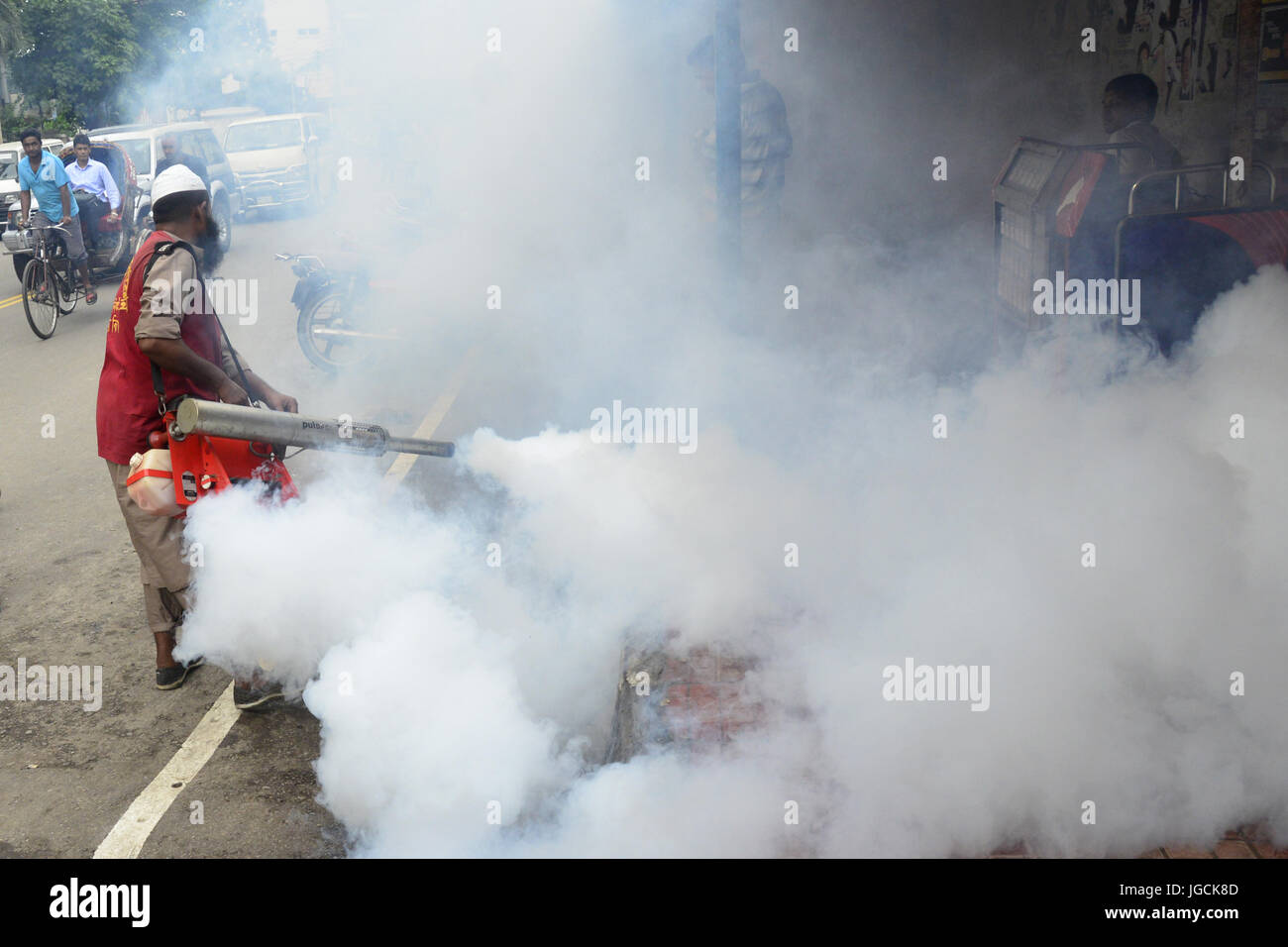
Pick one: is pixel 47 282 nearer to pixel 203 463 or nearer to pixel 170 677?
pixel 170 677

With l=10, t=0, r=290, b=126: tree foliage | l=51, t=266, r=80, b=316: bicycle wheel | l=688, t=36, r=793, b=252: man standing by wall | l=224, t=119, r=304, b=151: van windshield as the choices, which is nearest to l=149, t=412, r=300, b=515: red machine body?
l=688, t=36, r=793, b=252: man standing by wall

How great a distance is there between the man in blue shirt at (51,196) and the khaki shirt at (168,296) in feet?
25.8

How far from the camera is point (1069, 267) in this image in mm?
4680

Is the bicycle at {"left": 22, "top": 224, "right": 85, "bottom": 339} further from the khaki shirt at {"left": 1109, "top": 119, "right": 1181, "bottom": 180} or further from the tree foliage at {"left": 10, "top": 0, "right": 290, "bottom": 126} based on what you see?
the tree foliage at {"left": 10, "top": 0, "right": 290, "bottom": 126}

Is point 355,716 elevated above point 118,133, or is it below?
below

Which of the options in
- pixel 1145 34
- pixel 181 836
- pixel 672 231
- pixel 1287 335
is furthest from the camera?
pixel 672 231

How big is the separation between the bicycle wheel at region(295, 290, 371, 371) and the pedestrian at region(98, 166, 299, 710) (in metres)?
4.14

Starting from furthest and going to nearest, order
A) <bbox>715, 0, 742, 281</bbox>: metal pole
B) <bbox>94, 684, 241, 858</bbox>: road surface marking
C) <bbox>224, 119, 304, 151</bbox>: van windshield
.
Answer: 1. <bbox>224, 119, 304, 151</bbox>: van windshield
2. <bbox>715, 0, 742, 281</bbox>: metal pole
3. <bbox>94, 684, 241, 858</bbox>: road surface marking

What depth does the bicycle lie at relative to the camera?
31.2 feet

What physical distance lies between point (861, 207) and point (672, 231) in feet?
8.88

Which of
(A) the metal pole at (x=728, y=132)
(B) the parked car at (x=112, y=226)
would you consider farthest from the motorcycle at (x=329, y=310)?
(B) the parked car at (x=112, y=226)

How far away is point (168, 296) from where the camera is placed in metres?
3.44
